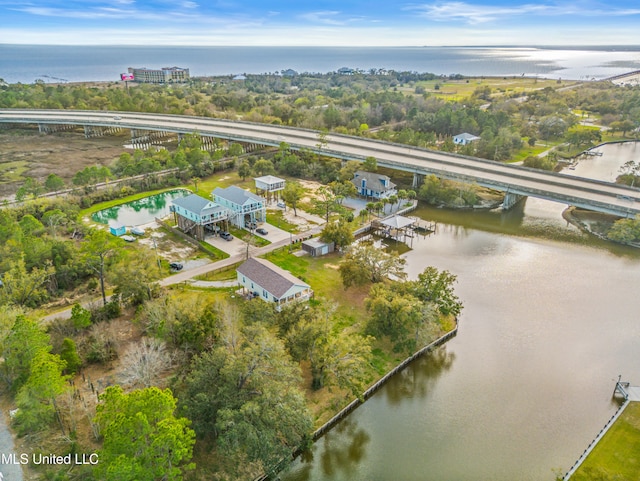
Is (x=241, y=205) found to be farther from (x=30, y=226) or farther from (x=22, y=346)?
(x=22, y=346)

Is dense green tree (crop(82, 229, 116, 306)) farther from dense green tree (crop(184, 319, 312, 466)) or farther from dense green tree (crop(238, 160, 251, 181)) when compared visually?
dense green tree (crop(238, 160, 251, 181))

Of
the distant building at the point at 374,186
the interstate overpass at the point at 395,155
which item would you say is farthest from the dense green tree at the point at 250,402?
the interstate overpass at the point at 395,155

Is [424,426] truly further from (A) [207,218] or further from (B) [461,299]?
(A) [207,218]

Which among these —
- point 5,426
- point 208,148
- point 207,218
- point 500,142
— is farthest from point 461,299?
point 208,148

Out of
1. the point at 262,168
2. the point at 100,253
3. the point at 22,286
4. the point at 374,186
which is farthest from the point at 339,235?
the point at 262,168

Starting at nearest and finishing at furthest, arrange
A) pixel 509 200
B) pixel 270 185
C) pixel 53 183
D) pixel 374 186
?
1. pixel 53 183
2. pixel 270 185
3. pixel 509 200
4. pixel 374 186

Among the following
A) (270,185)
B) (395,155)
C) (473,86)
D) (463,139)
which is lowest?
(270,185)

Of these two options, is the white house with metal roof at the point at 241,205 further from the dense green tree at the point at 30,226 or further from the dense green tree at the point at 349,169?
the dense green tree at the point at 30,226
